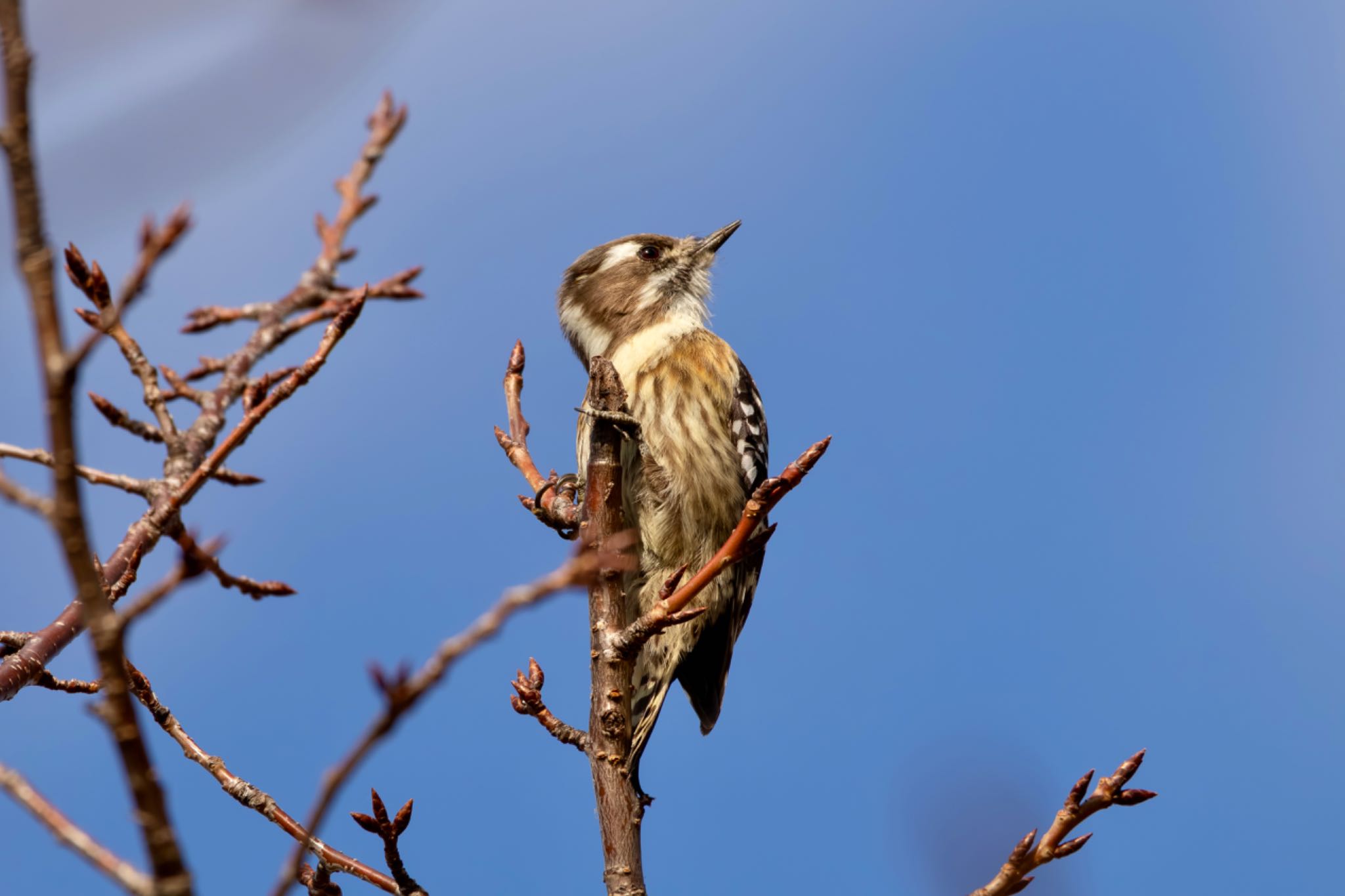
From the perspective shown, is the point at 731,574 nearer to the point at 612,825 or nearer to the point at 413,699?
the point at 612,825

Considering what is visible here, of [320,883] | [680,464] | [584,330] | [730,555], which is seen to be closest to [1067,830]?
[730,555]

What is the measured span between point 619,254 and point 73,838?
5.40 metres

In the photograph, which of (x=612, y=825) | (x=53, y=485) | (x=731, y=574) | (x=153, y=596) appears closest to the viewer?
(x=53, y=485)

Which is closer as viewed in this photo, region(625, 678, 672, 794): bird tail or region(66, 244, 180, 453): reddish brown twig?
region(66, 244, 180, 453): reddish brown twig

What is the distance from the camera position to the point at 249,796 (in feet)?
11.8

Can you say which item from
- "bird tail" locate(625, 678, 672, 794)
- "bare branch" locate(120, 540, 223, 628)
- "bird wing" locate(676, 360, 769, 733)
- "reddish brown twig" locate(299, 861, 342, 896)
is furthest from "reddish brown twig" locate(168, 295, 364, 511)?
"bird wing" locate(676, 360, 769, 733)

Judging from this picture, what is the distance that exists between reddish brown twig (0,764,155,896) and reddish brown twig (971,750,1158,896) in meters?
2.14

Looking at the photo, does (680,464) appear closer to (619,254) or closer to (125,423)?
(619,254)

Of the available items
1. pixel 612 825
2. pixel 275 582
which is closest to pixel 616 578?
pixel 612 825

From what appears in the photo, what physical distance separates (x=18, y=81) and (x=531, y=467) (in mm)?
3443

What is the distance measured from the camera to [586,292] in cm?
657

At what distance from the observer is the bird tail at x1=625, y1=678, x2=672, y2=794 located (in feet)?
14.5

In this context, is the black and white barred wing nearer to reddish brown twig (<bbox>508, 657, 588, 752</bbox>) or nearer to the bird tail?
the bird tail

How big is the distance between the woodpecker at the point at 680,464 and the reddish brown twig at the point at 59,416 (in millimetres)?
3299
